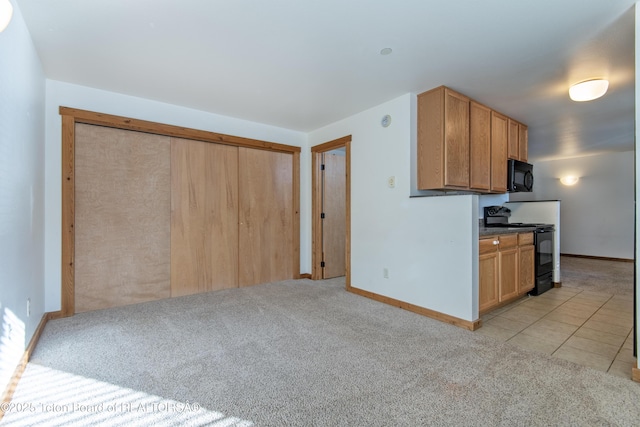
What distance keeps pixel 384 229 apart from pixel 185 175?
2537 millimetres

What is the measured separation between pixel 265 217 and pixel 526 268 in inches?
136

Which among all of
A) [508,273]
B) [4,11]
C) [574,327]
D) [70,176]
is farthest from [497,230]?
[70,176]

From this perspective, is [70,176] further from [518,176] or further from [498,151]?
[518,176]

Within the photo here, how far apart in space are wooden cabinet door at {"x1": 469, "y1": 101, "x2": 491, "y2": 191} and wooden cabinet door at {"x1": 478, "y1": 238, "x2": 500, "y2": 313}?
81 centimetres

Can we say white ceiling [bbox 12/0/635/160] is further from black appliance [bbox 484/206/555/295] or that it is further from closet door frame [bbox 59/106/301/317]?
black appliance [bbox 484/206/555/295]

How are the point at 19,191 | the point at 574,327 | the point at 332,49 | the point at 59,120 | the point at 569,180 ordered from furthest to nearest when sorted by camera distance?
the point at 569,180 < the point at 59,120 < the point at 574,327 < the point at 332,49 < the point at 19,191

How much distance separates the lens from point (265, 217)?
438 cm

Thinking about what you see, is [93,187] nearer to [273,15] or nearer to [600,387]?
[273,15]

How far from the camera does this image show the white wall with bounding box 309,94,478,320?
107 inches

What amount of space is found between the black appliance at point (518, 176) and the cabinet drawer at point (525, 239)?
773 mm

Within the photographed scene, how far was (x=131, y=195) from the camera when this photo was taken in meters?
3.36

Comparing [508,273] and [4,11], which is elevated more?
[4,11]

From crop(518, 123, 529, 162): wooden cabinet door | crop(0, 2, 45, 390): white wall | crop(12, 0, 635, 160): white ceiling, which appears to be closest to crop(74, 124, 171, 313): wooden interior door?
crop(0, 2, 45, 390): white wall

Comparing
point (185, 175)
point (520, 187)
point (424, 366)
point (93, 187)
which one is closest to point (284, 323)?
point (424, 366)
